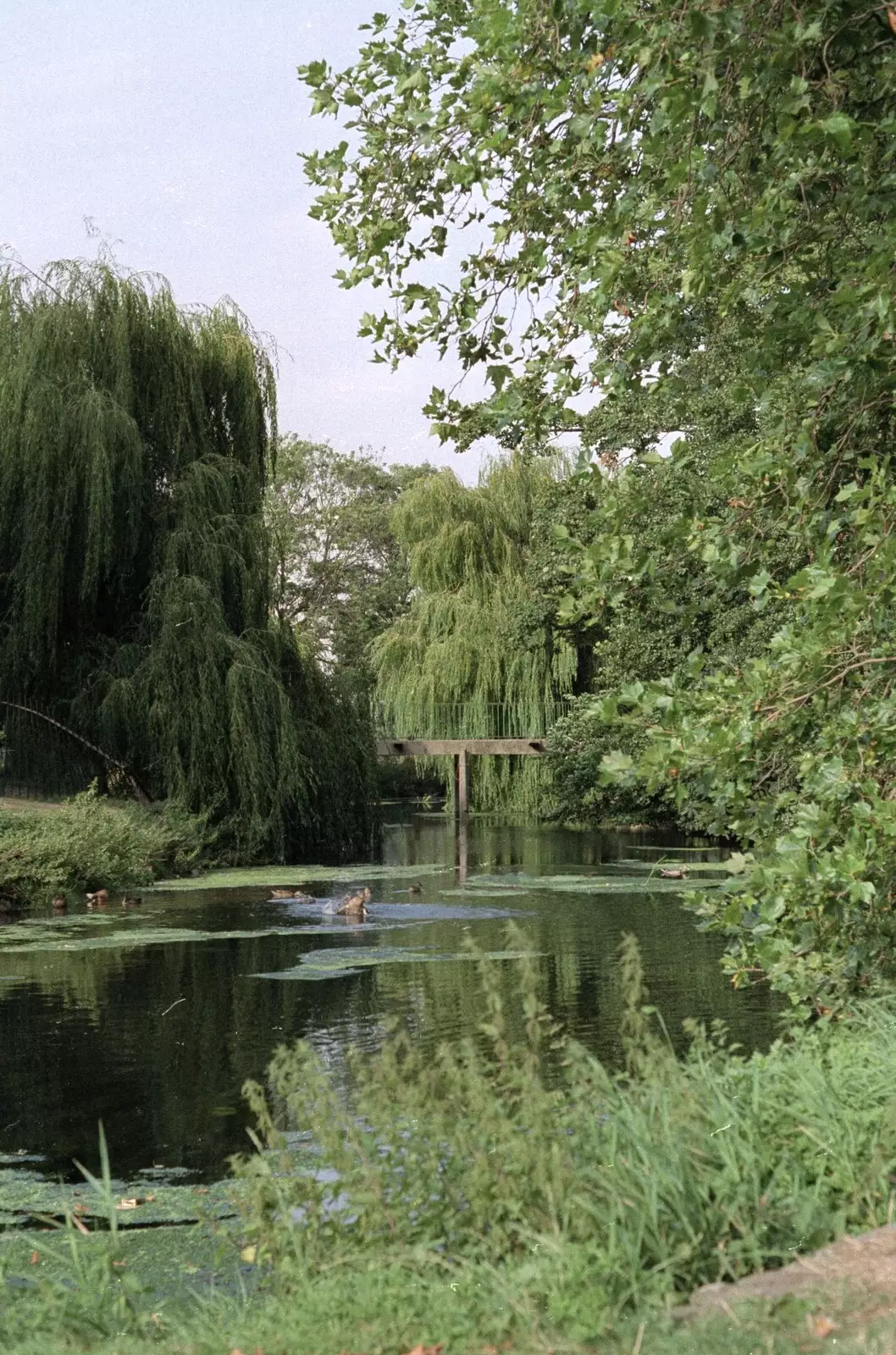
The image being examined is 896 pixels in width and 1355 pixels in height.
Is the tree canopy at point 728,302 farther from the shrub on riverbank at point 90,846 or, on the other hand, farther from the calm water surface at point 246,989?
the shrub on riverbank at point 90,846

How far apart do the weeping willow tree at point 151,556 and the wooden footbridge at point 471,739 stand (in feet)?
25.9

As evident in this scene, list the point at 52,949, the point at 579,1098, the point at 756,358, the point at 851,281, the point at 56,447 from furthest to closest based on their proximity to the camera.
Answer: the point at 56,447, the point at 52,949, the point at 756,358, the point at 851,281, the point at 579,1098

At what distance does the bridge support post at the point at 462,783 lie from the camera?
32.2 metres

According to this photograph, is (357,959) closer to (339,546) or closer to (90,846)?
(90,846)

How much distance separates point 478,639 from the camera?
3278 cm

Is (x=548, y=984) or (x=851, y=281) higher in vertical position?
(x=851, y=281)

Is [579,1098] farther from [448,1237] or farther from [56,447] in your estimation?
[56,447]

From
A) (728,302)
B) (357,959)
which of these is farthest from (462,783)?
(728,302)

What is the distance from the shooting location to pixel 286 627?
76.7 ft

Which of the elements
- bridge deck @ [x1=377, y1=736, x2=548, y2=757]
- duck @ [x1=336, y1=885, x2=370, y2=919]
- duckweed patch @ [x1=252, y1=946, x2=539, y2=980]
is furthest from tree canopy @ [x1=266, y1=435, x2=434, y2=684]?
duckweed patch @ [x1=252, y1=946, x2=539, y2=980]

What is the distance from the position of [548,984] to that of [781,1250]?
770cm

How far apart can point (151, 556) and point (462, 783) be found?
12.1 m

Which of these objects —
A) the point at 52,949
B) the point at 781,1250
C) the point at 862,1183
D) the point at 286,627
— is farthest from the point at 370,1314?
the point at 286,627

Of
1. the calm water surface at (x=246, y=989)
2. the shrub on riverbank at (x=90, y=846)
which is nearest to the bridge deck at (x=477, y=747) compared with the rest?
the shrub on riverbank at (x=90, y=846)
